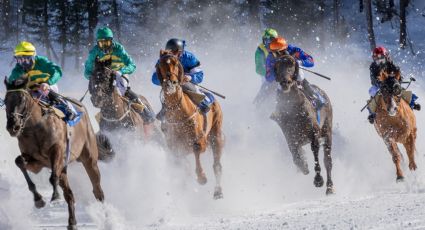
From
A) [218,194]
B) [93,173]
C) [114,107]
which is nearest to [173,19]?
[114,107]

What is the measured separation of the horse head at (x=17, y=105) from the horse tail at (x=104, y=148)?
279 cm

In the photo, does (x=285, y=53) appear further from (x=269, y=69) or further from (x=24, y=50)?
(x=24, y=50)

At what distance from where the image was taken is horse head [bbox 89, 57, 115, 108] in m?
12.0

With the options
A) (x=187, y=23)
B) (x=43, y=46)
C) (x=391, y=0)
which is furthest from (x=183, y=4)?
(x=391, y=0)

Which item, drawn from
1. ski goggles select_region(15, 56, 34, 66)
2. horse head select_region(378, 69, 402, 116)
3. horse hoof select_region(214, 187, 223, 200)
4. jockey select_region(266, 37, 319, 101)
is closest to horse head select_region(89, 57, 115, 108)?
ski goggles select_region(15, 56, 34, 66)

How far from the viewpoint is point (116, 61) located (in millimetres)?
13609

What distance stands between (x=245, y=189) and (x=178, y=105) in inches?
119

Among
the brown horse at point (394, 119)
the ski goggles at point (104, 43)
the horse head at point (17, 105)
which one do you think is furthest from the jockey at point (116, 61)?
the brown horse at point (394, 119)

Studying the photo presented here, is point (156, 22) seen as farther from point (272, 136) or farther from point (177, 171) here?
point (177, 171)

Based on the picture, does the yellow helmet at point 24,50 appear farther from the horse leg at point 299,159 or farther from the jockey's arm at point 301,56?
the jockey's arm at point 301,56

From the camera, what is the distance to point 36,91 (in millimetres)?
9750

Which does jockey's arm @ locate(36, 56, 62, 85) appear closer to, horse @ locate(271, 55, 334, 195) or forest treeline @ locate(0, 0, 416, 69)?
horse @ locate(271, 55, 334, 195)

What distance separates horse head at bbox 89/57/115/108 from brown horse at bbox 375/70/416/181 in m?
5.00

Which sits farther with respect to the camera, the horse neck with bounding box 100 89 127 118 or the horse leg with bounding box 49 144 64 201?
the horse neck with bounding box 100 89 127 118
